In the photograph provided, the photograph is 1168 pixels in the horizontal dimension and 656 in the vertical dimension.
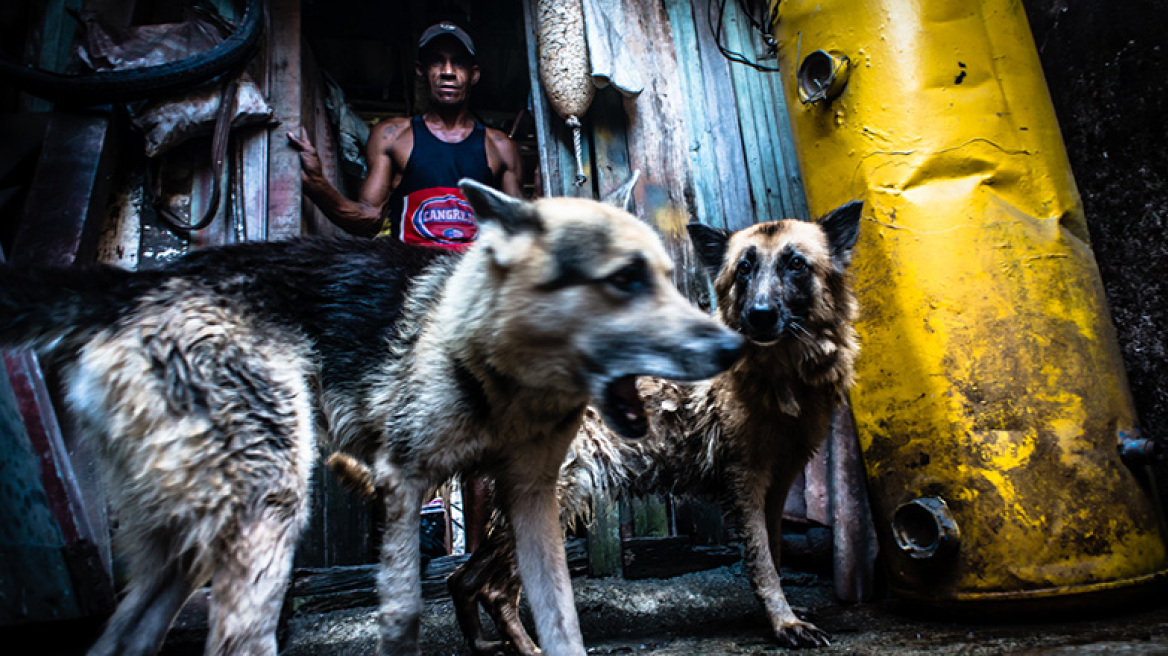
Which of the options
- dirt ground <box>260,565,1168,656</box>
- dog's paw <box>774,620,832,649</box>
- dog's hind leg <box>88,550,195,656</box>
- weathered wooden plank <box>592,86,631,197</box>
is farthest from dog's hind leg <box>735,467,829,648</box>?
weathered wooden plank <box>592,86,631,197</box>

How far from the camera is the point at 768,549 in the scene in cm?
276

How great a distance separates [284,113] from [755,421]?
3731mm

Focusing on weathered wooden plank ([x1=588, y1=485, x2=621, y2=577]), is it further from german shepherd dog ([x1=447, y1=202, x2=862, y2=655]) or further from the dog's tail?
the dog's tail

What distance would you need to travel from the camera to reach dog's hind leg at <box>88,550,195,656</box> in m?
1.81

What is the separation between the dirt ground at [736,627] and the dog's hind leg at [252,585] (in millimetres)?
1419

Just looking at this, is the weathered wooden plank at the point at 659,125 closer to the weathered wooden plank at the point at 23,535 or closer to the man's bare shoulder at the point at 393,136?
the man's bare shoulder at the point at 393,136

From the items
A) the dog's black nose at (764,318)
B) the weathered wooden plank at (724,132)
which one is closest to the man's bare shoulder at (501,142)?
the weathered wooden plank at (724,132)

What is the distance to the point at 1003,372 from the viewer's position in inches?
94.6

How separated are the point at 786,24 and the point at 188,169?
3.77m

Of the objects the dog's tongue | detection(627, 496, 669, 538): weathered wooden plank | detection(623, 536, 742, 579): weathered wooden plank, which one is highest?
the dog's tongue

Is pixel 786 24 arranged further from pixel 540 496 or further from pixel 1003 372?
pixel 540 496

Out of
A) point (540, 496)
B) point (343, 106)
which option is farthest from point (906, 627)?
point (343, 106)

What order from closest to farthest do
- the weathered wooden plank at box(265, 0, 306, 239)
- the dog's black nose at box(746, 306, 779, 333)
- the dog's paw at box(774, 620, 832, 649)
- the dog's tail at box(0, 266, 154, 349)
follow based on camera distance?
the dog's tail at box(0, 266, 154, 349)
the dog's paw at box(774, 620, 832, 649)
the dog's black nose at box(746, 306, 779, 333)
the weathered wooden plank at box(265, 0, 306, 239)

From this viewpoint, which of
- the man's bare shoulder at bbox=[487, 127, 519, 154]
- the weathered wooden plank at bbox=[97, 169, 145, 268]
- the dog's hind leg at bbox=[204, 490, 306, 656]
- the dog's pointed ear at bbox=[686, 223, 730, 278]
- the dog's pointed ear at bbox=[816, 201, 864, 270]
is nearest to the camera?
the dog's hind leg at bbox=[204, 490, 306, 656]
